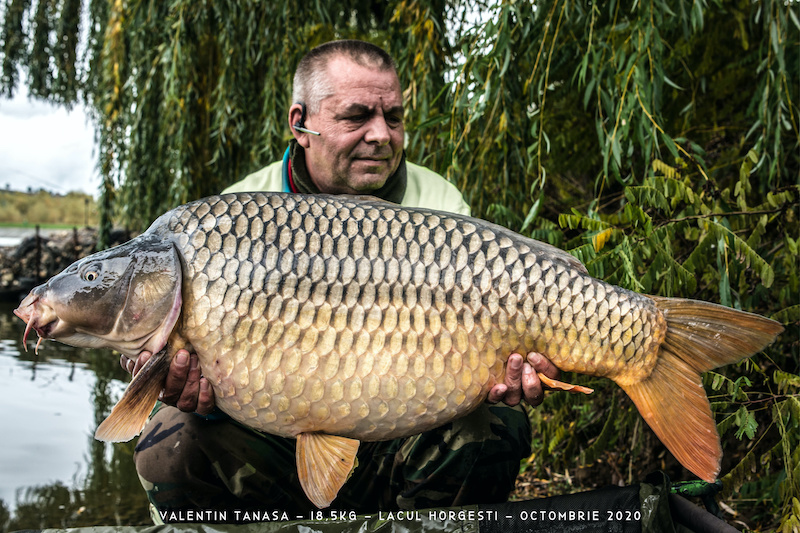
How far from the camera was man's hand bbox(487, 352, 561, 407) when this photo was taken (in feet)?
3.53

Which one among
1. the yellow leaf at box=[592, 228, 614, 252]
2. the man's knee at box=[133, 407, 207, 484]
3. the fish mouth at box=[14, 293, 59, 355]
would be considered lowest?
the man's knee at box=[133, 407, 207, 484]

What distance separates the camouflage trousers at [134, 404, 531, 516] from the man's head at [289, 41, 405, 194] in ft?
1.82

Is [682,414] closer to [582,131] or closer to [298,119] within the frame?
[298,119]

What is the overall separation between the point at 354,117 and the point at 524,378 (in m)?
0.71

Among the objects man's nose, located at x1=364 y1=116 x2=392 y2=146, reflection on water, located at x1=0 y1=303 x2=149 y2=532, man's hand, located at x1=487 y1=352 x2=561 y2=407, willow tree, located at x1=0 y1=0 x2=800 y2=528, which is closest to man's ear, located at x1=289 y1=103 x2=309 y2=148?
man's nose, located at x1=364 y1=116 x2=392 y2=146

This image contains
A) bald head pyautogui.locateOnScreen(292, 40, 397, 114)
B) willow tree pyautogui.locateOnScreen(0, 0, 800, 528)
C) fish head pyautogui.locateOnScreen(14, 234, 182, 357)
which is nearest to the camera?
fish head pyautogui.locateOnScreen(14, 234, 182, 357)

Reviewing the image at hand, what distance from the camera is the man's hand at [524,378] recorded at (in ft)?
3.53

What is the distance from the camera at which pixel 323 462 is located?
42.2 inches

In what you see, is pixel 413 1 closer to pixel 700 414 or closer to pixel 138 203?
pixel 138 203

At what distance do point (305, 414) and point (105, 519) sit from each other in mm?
1181

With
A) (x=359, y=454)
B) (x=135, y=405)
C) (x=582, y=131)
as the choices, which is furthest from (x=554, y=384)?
(x=582, y=131)

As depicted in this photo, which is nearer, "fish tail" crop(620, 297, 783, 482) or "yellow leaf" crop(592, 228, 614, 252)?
"fish tail" crop(620, 297, 783, 482)

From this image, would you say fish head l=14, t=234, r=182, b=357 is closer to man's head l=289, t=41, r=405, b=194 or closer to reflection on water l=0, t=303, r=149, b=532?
man's head l=289, t=41, r=405, b=194

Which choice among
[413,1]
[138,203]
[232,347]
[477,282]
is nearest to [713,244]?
[477,282]
